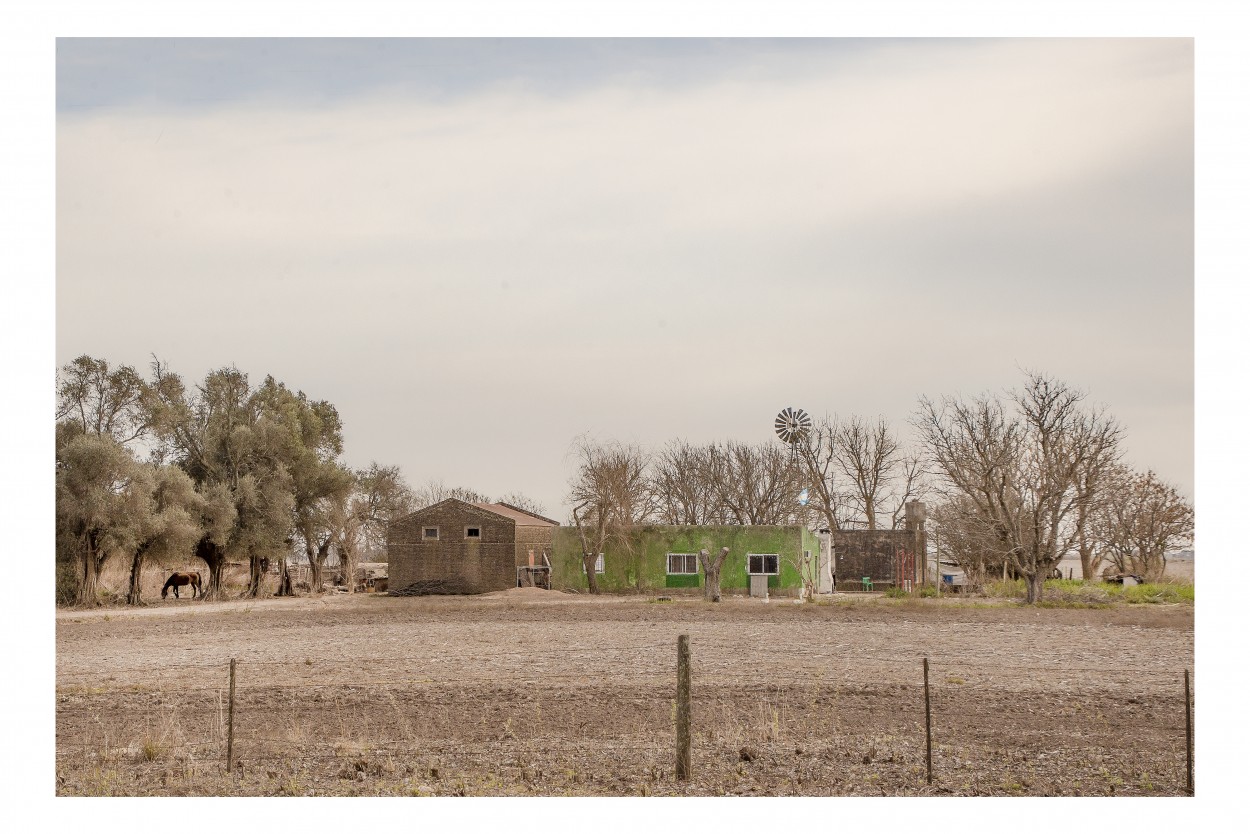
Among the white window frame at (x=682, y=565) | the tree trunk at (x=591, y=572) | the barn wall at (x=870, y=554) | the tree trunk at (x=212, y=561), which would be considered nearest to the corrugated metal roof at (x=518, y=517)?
the tree trunk at (x=591, y=572)

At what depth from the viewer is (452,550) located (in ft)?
161

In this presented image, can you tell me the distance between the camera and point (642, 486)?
Answer: 162 ft

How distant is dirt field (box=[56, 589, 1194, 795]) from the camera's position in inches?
397

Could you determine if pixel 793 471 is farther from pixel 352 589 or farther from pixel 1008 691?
pixel 1008 691

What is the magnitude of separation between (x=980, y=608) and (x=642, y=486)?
57.4 ft

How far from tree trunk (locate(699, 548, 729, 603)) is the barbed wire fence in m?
22.9

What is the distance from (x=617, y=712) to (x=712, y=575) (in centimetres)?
2883

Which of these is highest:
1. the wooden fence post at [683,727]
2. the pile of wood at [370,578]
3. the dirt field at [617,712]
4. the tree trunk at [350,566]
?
the wooden fence post at [683,727]

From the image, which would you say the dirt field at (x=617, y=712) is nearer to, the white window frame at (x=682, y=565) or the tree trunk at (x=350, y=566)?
the white window frame at (x=682, y=565)

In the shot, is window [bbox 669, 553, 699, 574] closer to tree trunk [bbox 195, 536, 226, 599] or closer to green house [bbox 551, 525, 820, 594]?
green house [bbox 551, 525, 820, 594]

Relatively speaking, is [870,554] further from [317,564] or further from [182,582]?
[182,582]

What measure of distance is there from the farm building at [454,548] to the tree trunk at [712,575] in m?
10.1

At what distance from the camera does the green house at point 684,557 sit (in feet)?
149

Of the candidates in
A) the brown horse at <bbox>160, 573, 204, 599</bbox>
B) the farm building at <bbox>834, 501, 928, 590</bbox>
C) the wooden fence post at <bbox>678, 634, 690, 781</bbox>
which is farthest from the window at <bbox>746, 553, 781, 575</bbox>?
the wooden fence post at <bbox>678, 634, 690, 781</bbox>
